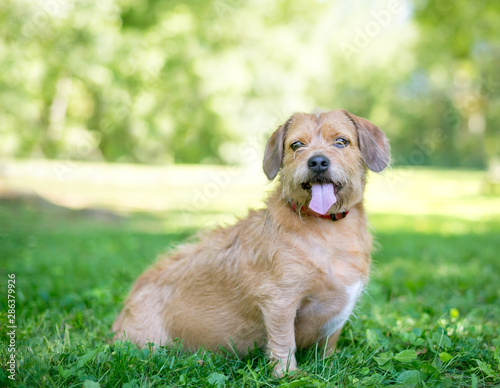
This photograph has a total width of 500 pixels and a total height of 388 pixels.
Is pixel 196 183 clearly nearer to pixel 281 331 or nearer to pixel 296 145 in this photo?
pixel 296 145

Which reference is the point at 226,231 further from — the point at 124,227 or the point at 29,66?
the point at 29,66

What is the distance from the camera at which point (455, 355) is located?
300cm

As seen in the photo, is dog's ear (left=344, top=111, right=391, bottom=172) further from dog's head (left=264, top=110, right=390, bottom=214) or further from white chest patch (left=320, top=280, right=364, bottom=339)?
white chest patch (left=320, top=280, right=364, bottom=339)

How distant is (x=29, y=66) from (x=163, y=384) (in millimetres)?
13004

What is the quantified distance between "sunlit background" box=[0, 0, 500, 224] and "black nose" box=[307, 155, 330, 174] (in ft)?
19.9

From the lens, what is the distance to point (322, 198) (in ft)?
9.25

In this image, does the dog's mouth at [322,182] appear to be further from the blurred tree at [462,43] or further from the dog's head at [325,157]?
the blurred tree at [462,43]

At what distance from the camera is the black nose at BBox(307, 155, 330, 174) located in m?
2.79

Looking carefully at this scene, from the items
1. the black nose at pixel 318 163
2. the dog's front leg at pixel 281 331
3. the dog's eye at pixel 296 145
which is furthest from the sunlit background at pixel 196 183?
the black nose at pixel 318 163

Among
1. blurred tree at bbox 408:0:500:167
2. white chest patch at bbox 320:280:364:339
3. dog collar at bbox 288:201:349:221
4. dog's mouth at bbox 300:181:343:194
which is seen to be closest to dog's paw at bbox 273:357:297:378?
white chest patch at bbox 320:280:364:339

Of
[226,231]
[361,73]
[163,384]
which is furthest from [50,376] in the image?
[361,73]

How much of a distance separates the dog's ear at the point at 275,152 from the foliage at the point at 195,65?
5730mm

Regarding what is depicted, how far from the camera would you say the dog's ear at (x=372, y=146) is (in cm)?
308

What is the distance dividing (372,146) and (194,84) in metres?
16.6
